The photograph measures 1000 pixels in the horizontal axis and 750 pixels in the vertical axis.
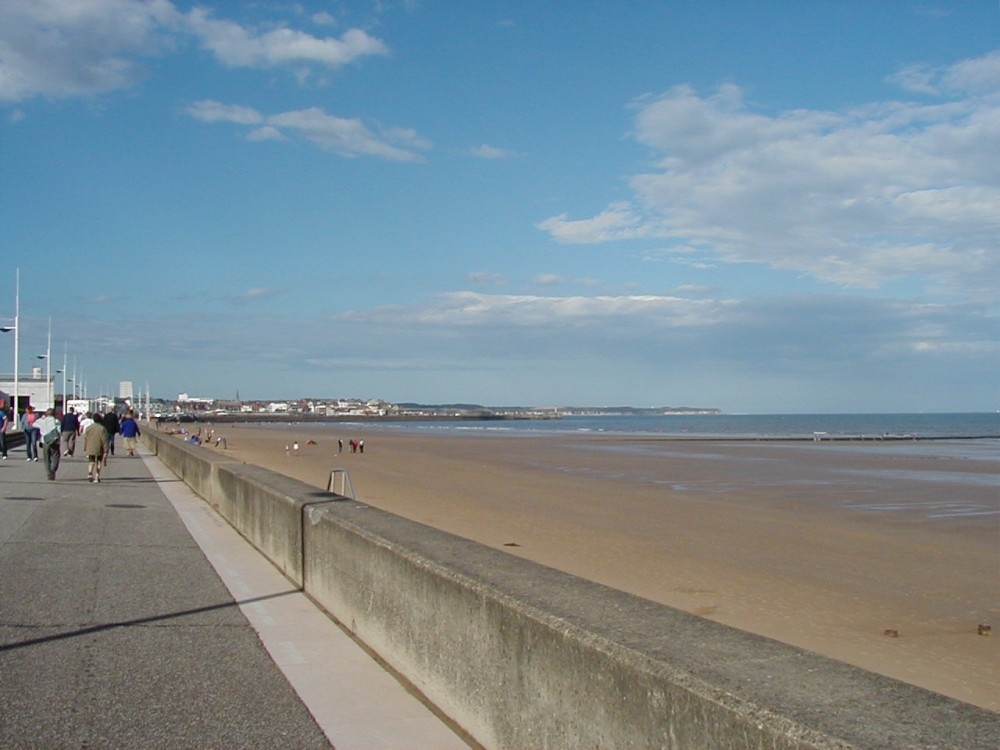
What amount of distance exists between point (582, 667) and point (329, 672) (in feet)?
9.36

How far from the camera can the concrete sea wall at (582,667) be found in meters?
2.74

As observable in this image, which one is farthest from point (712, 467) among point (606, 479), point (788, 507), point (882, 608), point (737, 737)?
point (737, 737)

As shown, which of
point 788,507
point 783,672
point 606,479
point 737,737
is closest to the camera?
point 737,737

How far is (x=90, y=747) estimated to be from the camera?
4.74 m

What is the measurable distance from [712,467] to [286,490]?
30.5 metres

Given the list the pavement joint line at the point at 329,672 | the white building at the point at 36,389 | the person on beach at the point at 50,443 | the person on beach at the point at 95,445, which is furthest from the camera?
the white building at the point at 36,389

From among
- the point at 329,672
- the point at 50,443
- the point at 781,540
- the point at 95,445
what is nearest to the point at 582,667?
the point at 329,672

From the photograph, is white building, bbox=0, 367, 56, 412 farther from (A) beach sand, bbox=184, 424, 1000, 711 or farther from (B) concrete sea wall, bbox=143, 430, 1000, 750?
(B) concrete sea wall, bbox=143, 430, 1000, 750

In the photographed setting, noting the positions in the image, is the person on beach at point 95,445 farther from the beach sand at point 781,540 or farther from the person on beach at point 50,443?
the beach sand at point 781,540

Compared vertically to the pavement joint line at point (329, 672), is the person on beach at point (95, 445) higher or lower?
higher

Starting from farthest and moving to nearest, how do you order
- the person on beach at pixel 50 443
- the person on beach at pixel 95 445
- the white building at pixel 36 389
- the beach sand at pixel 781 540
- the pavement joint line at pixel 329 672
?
the white building at pixel 36 389, the person on beach at pixel 50 443, the person on beach at pixel 95 445, the beach sand at pixel 781 540, the pavement joint line at pixel 329 672

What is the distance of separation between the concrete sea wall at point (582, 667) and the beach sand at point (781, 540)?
4.12 m

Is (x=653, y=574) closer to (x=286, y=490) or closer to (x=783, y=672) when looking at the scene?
(x=286, y=490)

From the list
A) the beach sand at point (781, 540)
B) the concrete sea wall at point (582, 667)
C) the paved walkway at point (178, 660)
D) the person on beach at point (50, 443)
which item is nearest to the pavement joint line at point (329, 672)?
the paved walkway at point (178, 660)
